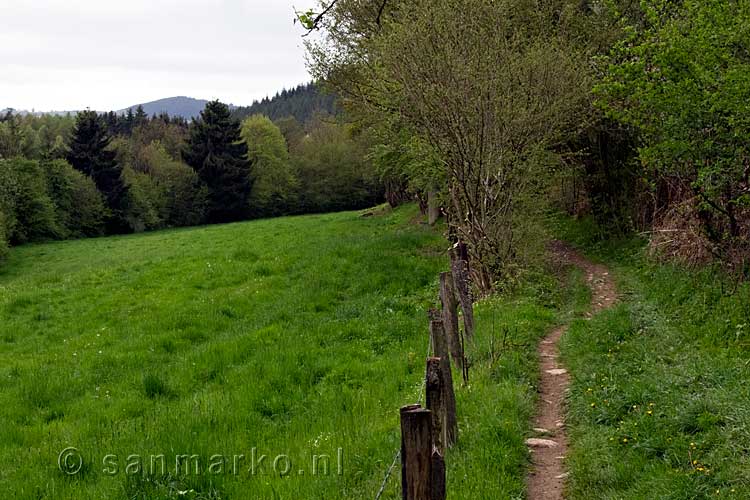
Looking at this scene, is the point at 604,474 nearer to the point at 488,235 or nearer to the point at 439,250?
the point at 488,235

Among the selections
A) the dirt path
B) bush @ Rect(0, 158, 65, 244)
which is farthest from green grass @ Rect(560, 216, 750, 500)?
bush @ Rect(0, 158, 65, 244)

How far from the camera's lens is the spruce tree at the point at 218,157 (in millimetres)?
59406

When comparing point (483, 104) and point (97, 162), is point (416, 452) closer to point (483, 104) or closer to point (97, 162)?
point (483, 104)

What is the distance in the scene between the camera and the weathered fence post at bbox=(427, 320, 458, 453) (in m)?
5.93

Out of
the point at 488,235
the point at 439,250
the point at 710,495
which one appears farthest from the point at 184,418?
the point at 439,250

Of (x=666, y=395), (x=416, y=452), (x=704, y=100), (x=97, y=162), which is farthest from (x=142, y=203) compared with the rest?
(x=416, y=452)

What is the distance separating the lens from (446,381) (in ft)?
19.4

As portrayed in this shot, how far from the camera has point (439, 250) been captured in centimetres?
2178

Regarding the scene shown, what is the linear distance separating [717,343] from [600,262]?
34.9 ft

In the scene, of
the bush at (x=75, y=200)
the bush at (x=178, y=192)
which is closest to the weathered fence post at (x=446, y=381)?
the bush at (x=75, y=200)

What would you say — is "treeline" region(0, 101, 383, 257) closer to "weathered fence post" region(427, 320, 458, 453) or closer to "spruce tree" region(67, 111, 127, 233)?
"spruce tree" region(67, 111, 127, 233)

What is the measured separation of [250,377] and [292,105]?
168 meters
